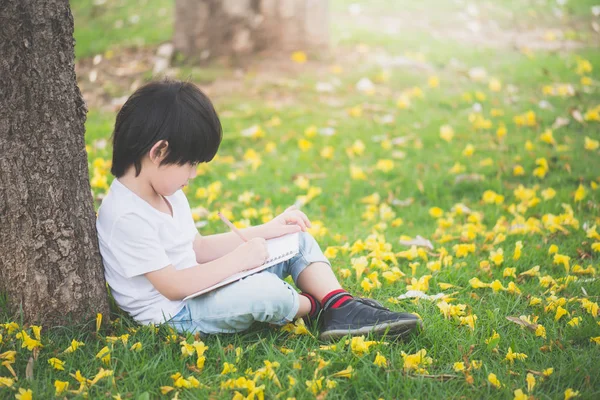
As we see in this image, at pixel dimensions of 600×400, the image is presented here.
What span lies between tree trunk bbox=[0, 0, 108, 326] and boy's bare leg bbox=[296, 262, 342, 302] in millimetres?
858

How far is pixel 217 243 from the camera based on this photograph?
109 inches

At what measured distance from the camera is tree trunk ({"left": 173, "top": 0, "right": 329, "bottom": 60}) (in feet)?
20.2

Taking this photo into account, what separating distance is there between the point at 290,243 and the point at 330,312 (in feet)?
1.10

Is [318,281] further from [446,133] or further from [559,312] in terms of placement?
[446,133]

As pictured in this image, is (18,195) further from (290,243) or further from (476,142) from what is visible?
(476,142)

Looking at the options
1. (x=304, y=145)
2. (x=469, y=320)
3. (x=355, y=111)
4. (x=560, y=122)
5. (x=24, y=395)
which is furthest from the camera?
(x=355, y=111)

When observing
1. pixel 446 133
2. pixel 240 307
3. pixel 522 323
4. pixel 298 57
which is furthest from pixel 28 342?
pixel 298 57

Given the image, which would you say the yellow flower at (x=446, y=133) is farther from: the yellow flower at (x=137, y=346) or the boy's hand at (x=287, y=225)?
the yellow flower at (x=137, y=346)

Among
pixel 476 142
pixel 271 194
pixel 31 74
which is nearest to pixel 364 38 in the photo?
pixel 476 142

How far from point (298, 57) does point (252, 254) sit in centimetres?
442

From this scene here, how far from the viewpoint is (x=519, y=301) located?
2.74 meters

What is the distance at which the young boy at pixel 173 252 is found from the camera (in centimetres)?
227

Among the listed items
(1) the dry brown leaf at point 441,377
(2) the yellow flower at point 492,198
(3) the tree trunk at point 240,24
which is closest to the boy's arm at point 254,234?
(1) the dry brown leaf at point 441,377

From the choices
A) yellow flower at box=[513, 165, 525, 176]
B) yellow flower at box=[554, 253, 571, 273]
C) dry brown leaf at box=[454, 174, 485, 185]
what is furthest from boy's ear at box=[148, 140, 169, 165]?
yellow flower at box=[513, 165, 525, 176]
